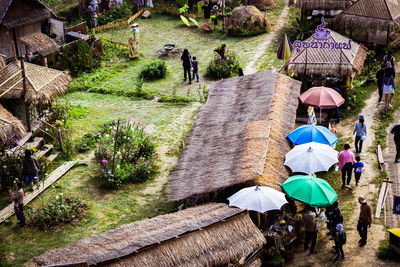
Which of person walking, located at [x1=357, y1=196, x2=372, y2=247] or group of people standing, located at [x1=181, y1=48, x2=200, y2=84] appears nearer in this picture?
person walking, located at [x1=357, y1=196, x2=372, y2=247]

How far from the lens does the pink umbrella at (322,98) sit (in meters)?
19.7

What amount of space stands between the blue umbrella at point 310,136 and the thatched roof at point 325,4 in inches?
542

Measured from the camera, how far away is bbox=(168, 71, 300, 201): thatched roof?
15078 millimetres

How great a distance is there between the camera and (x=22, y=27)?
26266mm

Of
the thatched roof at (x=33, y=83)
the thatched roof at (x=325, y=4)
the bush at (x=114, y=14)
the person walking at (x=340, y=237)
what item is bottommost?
the person walking at (x=340, y=237)

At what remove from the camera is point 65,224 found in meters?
16.4

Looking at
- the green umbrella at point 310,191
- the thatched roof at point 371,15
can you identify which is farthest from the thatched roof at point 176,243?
the thatched roof at point 371,15

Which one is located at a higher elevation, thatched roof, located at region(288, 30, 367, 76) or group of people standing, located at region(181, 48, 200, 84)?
thatched roof, located at region(288, 30, 367, 76)

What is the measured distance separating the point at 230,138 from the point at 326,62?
273 inches

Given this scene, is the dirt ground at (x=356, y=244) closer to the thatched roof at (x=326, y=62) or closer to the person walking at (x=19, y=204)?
the thatched roof at (x=326, y=62)

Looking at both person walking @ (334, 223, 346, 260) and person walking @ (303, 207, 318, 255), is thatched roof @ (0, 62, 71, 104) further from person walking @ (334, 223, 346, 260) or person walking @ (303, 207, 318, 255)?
person walking @ (334, 223, 346, 260)

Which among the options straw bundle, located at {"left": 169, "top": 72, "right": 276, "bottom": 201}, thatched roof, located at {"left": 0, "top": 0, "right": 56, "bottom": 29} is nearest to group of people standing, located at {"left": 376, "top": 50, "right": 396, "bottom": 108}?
straw bundle, located at {"left": 169, "top": 72, "right": 276, "bottom": 201}

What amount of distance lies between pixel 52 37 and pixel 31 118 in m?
8.98

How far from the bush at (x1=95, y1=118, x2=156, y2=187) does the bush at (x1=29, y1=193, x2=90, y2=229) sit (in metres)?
1.54
